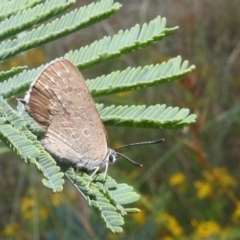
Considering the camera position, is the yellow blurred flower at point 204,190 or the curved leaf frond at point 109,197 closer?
the curved leaf frond at point 109,197

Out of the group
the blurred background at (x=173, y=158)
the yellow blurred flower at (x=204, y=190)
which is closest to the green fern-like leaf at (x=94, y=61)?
the blurred background at (x=173, y=158)

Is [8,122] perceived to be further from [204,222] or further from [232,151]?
[232,151]

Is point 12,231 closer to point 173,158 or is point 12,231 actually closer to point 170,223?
point 170,223

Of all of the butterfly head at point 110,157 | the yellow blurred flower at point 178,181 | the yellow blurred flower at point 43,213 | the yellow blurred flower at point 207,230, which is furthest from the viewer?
the yellow blurred flower at point 178,181

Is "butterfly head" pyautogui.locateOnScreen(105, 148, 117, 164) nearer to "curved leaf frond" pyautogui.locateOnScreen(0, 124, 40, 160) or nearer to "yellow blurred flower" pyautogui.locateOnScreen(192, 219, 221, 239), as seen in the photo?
"curved leaf frond" pyautogui.locateOnScreen(0, 124, 40, 160)

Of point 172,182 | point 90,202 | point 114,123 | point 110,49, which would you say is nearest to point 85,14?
point 110,49

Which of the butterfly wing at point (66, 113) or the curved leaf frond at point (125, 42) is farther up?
the curved leaf frond at point (125, 42)

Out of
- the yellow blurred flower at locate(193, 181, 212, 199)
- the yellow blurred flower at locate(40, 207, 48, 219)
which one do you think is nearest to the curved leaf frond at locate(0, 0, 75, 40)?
the yellow blurred flower at locate(40, 207, 48, 219)

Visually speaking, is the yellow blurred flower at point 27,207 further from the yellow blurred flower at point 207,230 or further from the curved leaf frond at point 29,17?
the curved leaf frond at point 29,17

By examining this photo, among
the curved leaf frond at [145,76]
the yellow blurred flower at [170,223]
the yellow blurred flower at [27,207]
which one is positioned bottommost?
the yellow blurred flower at [27,207]
